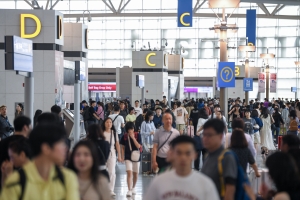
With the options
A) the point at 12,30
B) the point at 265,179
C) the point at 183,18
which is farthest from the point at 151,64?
the point at 265,179

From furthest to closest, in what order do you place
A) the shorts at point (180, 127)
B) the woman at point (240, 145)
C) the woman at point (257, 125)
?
the shorts at point (180, 127) < the woman at point (257, 125) < the woman at point (240, 145)

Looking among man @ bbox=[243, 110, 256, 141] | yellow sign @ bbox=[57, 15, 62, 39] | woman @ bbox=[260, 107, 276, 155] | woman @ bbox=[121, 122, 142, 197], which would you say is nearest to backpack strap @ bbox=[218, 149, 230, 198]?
woman @ bbox=[121, 122, 142, 197]

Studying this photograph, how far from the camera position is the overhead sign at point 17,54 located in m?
12.5

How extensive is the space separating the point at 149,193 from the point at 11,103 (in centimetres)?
2036

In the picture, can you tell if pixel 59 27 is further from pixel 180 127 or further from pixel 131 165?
pixel 131 165

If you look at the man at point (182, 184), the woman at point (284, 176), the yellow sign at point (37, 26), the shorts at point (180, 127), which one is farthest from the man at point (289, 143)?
the yellow sign at point (37, 26)

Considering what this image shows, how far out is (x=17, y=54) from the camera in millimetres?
12805

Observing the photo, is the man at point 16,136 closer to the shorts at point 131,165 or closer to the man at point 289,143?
the man at point 289,143

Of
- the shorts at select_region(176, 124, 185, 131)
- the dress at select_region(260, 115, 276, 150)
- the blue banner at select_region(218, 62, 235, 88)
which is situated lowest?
the dress at select_region(260, 115, 276, 150)

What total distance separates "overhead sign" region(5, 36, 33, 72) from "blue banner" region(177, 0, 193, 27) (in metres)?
21.8

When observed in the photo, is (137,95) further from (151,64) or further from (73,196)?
(73,196)

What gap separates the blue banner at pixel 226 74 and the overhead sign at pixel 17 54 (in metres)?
6.91

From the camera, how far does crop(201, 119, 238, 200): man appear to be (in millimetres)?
6016

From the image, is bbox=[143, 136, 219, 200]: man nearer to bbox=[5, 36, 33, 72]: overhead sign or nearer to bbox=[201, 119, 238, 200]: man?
bbox=[201, 119, 238, 200]: man
